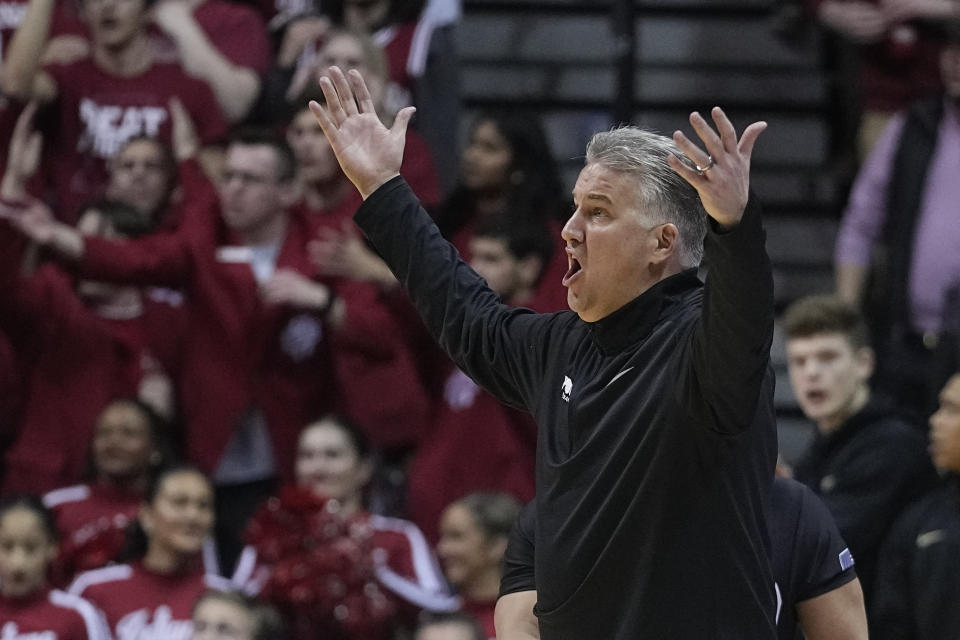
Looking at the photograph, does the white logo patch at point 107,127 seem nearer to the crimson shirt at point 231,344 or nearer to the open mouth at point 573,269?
the crimson shirt at point 231,344

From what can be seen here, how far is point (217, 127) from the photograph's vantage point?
279 inches

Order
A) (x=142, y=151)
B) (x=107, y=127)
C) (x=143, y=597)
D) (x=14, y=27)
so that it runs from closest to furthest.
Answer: (x=143, y=597) → (x=142, y=151) → (x=107, y=127) → (x=14, y=27)

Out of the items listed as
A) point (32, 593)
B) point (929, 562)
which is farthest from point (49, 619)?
point (929, 562)

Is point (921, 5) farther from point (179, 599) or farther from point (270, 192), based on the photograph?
point (179, 599)

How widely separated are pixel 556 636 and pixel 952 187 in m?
4.10

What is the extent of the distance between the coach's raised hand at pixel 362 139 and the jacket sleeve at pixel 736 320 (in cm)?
86

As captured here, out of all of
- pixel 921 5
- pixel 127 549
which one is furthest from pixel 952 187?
pixel 127 549

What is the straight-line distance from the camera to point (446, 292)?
129 inches

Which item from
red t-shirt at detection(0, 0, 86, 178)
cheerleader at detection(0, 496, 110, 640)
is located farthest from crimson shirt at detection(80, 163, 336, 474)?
red t-shirt at detection(0, 0, 86, 178)

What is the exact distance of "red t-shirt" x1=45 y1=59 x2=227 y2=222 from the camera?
22.3ft

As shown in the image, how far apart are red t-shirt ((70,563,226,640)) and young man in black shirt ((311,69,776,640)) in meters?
2.96

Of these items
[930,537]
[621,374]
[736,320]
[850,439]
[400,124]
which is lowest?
[930,537]

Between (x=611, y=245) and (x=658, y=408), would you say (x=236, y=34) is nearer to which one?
(x=611, y=245)

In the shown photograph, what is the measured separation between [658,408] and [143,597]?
11.3 ft
